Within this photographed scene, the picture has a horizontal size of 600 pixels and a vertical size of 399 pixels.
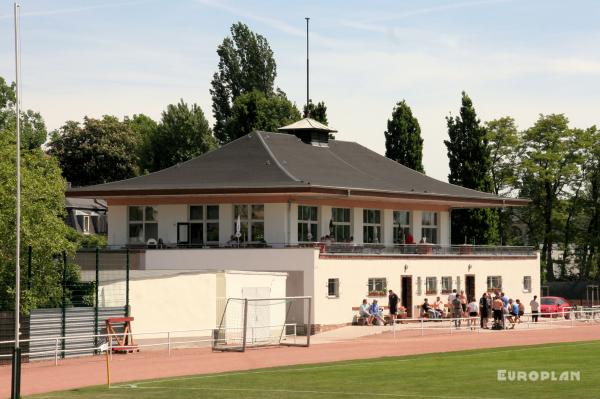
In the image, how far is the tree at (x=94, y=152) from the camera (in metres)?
121

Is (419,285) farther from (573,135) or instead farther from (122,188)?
(573,135)

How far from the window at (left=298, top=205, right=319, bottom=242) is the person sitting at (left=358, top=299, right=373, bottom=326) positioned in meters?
5.09

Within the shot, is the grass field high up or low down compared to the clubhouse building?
down

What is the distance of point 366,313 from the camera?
64.9 m

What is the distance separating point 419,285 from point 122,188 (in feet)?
52.9

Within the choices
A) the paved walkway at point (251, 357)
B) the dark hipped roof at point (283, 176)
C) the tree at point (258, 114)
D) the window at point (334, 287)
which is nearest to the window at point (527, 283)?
the dark hipped roof at point (283, 176)

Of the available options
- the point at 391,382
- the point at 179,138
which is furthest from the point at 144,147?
the point at 391,382

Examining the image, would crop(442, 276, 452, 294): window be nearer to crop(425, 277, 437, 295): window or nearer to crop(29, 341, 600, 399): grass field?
crop(425, 277, 437, 295): window

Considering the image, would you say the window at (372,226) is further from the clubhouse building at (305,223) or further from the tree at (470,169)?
the tree at (470,169)

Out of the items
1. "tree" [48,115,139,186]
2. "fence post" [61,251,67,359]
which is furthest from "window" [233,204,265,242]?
"tree" [48,115,139,186]

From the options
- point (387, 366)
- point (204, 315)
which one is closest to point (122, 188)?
point (204, 315)

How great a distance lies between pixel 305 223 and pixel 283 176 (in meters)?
2.66

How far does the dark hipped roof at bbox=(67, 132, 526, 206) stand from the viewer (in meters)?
67.4

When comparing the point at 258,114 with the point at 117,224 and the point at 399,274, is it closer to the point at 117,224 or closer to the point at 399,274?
the point at 117,224
